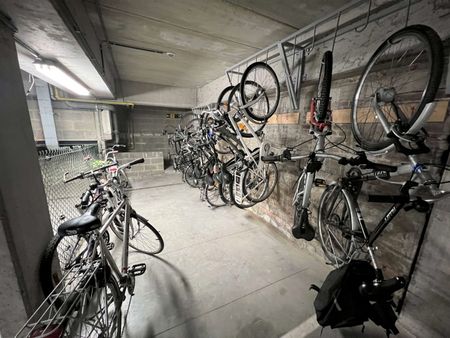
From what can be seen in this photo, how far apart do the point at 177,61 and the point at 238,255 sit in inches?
128

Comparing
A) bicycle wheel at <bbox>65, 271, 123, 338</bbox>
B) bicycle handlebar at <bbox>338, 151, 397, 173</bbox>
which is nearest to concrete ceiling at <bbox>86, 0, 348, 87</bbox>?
bicycle handlebar at <bbox>338, 151, 397, 173</bbox>

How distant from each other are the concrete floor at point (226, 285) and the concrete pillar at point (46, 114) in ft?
13.9

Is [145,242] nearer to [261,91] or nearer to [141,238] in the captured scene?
[141,238]

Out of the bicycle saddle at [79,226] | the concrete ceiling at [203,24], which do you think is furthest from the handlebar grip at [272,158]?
the bicycle saddle at [79,226]

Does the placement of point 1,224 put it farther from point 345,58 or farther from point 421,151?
point 345,58

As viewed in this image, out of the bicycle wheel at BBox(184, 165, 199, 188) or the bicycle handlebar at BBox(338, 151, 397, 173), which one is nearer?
the bicycle handlebar at BBox(338, 151, 397, 173)

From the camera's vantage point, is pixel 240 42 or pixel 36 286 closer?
pixel 36 286

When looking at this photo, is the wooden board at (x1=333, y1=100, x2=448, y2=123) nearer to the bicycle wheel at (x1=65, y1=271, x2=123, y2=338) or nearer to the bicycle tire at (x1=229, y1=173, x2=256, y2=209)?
the bicycle tire at (x1=229, y1=173, x2=256, y2=209)

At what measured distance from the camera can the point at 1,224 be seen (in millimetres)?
866

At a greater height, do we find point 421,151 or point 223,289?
point 421,151

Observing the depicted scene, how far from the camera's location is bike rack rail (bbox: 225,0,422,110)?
1349 mm

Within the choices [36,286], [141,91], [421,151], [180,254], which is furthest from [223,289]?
[141,91]

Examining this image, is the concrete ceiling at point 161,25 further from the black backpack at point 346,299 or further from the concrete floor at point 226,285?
the concrete floor at point 226,285

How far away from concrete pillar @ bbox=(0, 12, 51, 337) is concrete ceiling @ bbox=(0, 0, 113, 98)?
0.13 m
